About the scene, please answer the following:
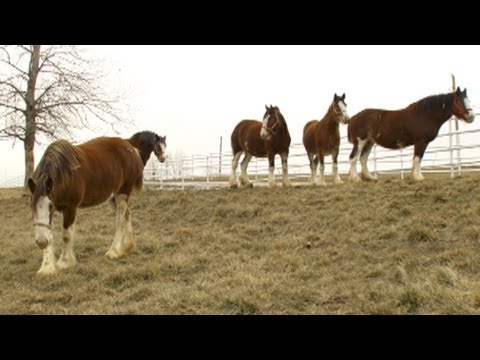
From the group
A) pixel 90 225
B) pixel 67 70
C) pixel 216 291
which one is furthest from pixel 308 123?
pixel 67 70

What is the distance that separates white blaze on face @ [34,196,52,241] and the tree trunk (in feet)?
51.6

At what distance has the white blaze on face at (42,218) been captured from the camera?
6.02m

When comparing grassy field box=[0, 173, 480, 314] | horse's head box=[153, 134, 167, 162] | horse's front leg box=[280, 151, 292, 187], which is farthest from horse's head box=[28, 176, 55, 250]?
horse's front leg box=[280, 151, 292, 187]

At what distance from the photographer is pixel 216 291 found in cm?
500

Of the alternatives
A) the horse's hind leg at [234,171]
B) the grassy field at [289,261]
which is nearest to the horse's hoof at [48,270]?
the grassy field at [289,261]

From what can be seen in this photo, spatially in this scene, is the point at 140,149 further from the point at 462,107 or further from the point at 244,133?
the point at 462,107

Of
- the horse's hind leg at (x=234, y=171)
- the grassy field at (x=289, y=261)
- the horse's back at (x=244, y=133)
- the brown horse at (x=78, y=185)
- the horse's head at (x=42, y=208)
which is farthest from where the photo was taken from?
the horse's hind leg at (x=234, y=171)

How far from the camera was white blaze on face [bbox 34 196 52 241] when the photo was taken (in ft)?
19.7

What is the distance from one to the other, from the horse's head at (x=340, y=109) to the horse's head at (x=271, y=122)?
1.71 m

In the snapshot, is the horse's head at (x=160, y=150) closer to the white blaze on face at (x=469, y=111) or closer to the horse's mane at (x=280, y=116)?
A: the horse's mane at (x=280, y=116)

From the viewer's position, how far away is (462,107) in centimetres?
1055

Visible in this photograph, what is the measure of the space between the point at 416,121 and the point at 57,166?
8592 millimetres

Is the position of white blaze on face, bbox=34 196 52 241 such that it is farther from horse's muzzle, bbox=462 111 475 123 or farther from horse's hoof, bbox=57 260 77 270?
horse's muzzle, bbox=462 111 475 123
